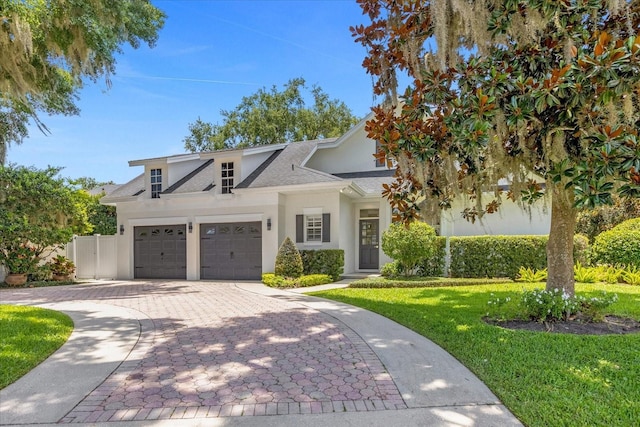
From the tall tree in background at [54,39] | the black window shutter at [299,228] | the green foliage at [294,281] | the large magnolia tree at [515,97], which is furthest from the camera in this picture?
the black window shutter at [299,228]

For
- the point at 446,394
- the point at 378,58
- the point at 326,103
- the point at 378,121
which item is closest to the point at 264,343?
the point at 446,394

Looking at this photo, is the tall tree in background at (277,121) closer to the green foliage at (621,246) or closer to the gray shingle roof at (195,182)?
the gray shingle roof at (195,182)

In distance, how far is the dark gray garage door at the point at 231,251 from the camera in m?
14.1

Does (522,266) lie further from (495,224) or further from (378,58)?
(378,58)

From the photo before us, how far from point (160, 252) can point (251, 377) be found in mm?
12363

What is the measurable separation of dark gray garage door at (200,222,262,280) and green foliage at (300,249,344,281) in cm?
177

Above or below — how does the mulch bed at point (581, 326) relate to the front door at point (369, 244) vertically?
below

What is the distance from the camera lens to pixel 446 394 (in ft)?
12.0

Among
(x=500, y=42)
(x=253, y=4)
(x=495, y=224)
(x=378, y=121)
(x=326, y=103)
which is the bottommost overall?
(x=495, y=224)

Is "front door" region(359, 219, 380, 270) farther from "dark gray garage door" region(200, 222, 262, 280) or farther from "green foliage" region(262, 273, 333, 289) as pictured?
"dark gray garage door" region(200, 222, 262, 280)

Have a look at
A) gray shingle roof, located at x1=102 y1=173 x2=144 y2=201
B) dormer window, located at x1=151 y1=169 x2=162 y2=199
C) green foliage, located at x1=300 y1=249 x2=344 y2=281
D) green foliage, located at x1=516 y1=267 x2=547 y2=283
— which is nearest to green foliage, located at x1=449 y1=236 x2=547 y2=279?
green foliage, located at x1=516 y1=267 x2=547 y2=283

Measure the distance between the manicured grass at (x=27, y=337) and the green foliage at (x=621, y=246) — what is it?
13.5 m

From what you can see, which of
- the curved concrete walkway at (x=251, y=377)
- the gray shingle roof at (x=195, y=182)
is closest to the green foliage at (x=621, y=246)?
the curved concrete walkway at (x=251, y=377)

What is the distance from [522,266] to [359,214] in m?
5.78
